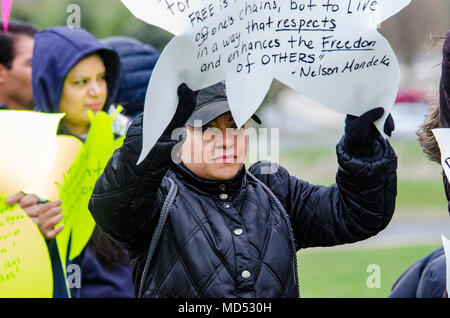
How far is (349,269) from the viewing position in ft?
26.3

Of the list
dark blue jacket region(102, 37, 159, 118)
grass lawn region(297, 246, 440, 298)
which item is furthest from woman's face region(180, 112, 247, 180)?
grass lawn region(297, 246, 440, 298)

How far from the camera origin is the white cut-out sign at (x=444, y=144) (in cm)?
288

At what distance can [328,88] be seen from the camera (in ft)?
8.96

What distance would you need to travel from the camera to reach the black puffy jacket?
105 inches

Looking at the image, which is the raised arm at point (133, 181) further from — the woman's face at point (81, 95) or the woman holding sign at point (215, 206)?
the woman's face at point (81, 95)

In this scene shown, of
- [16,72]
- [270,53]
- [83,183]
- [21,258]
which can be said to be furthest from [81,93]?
[270,53]

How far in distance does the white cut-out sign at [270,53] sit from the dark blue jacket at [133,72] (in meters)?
2.00

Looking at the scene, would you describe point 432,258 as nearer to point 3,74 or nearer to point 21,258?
point 21,258

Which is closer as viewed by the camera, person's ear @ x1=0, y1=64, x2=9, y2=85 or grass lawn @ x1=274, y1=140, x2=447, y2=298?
person's ear @ x1=0, y1=64, x2=9, y2=85

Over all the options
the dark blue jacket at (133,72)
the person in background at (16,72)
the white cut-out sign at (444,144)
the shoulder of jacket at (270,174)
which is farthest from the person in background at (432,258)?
the person in background at (16,72)

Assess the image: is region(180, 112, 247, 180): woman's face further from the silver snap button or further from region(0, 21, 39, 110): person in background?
region(0, 21, 39, 110): person in background

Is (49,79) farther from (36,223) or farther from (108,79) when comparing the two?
(36,223)

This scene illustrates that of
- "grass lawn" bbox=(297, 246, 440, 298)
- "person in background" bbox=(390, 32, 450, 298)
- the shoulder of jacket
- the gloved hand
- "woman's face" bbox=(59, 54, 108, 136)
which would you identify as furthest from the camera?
"grass lawn" bbox=(297, 246, 440, 298)
